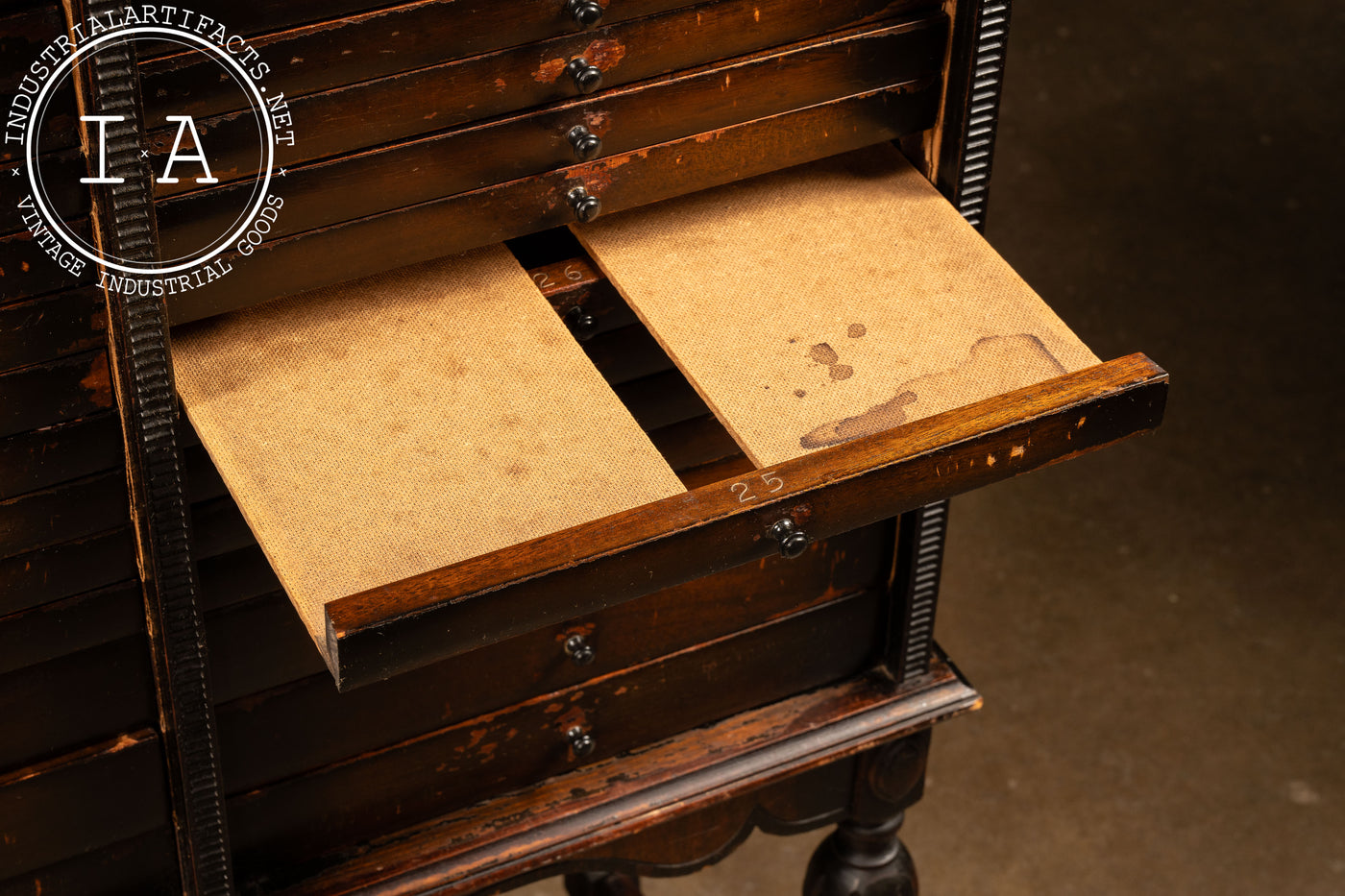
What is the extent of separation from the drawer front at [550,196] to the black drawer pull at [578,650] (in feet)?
1.58

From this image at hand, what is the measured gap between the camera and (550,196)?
162 cm

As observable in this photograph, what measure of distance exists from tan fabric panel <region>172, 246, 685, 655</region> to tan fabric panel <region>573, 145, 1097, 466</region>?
0.10 metres

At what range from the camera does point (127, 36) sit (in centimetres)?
131

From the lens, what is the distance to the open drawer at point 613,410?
1.37 m

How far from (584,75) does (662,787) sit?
0.84 metres

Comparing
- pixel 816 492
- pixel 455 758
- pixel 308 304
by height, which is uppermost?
pixel 308 304

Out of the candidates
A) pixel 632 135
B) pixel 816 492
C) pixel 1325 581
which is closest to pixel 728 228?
pixel 632 135

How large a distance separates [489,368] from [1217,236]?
296 cm

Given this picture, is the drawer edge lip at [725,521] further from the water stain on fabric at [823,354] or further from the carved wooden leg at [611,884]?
the carved wooden leg at [611,884]

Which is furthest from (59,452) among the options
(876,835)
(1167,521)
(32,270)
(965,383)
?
(1167,521)

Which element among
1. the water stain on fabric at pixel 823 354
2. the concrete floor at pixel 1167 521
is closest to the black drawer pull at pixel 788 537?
the water stain on fabric at pixel 823 354

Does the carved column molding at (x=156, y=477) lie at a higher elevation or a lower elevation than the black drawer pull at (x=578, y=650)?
higher

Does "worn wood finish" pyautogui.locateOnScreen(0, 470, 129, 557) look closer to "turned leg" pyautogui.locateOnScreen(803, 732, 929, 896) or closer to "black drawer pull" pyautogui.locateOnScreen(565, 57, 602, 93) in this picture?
"black drawer pull" pyautogui.locateOnScreen(565, 57, 602, 93)

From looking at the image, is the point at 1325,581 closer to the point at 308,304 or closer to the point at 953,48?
the point at 953,48
